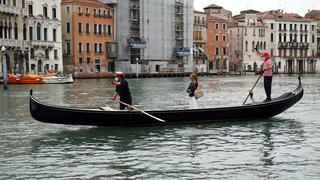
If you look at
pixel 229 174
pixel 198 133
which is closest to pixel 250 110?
pixel 198 133

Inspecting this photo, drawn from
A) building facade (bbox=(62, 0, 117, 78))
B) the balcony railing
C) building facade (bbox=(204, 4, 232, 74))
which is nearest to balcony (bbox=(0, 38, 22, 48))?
building facade (bbox=(62, 0, 117, 78))

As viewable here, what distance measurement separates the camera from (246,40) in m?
82.8

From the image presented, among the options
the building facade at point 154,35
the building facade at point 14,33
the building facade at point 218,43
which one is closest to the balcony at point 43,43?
the building facade at point 14,33

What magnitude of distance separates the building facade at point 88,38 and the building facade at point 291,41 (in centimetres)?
3191

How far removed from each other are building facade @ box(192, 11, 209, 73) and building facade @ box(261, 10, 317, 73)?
12393mm

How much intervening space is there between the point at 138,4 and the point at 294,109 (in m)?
47.2

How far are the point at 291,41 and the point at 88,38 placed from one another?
40607mm

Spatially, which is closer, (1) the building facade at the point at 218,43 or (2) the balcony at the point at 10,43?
(2) the balcony at the point at 10,43

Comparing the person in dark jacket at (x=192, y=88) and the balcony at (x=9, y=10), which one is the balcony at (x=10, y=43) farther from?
the person in dark jacket at (x=192, y=88)

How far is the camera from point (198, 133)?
12.0 metres

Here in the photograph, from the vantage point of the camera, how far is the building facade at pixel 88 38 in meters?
57.5

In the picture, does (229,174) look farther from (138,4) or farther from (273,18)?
(273,18)

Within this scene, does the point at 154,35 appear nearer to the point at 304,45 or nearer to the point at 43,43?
the point at 43,43

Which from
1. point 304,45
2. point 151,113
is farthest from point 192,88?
point 304,45
